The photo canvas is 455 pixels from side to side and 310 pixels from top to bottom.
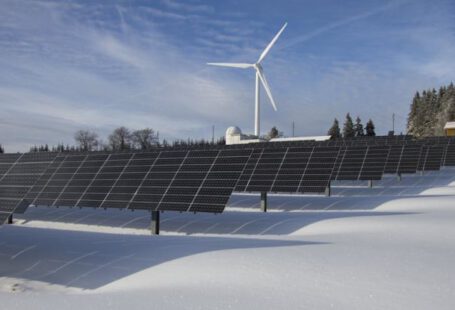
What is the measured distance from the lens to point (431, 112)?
154000 mm

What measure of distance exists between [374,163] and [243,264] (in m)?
24.6

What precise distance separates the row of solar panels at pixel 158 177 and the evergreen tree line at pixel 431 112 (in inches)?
5017

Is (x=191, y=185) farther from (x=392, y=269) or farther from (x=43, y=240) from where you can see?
(x=392, y=269)

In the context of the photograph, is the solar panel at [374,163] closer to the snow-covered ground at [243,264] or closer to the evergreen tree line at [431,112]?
the snow-covered ground at [243,264]

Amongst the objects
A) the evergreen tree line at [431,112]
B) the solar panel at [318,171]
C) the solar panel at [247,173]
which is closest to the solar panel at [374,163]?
the solar panel at [318,171]

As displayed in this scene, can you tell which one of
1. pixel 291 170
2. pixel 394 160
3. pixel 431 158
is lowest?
pixel 291 170

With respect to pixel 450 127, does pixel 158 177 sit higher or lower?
lower

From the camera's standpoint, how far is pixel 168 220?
20.6 meters

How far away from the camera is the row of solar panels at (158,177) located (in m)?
17.5

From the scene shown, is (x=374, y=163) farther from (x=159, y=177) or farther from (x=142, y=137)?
(x=142, y=137)

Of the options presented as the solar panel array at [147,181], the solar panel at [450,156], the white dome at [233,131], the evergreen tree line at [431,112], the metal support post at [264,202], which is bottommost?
the metal support post at [264,202]

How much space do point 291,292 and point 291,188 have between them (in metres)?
15.5

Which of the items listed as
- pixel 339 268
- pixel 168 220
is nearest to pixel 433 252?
pixel 339 268

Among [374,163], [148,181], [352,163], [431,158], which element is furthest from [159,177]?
[431,158]
